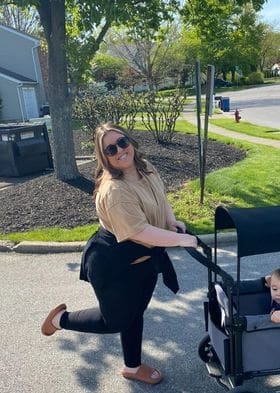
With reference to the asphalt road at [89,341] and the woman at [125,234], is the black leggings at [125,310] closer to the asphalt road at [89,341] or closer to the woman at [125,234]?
the woman at [125,234]

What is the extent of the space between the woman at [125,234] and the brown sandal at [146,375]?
385mm

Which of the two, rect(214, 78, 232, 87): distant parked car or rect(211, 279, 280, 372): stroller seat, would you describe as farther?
rect(214, 78, 232, 87): distant parked car

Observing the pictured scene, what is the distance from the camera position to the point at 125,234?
7.97 ft

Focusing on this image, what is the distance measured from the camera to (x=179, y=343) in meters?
3.39

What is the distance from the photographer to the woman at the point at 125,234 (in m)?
2.43

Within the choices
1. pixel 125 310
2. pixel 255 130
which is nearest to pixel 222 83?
pixel 255 130

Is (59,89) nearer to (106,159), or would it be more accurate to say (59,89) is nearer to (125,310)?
(106,159)

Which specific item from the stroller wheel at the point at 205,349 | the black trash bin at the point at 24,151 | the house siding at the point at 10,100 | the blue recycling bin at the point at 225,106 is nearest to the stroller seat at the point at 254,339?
the stroller wheel at the point at 205,349

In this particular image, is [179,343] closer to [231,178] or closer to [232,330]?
[232,330]

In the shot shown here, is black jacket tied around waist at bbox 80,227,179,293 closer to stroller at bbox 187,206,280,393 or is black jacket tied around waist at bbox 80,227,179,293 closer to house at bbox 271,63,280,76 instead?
stroller at bbox 187,206,280,393

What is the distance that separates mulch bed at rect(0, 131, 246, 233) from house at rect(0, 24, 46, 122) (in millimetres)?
18736

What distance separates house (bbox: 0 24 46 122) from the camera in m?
27.5

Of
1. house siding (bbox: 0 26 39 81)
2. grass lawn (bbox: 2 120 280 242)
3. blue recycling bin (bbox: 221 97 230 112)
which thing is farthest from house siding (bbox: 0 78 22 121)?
grass lawn (bbox: 2 120 280 242)

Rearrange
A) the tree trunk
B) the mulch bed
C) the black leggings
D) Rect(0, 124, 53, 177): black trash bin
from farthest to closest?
Rect(0, 124, 53, 177): black trash bin < the tree trunk < the mulch bed < the black leggings
